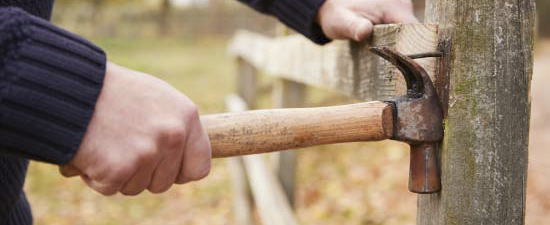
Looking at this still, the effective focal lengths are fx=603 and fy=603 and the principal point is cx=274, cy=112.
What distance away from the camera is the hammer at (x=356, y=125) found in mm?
1037

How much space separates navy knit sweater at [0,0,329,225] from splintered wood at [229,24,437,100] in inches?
21.7

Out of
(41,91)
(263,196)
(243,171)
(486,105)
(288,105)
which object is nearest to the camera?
(41,91)

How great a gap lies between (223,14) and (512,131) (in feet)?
79.9

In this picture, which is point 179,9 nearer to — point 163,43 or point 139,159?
point 163,43

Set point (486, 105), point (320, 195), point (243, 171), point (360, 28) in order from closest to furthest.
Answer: point (486, 105) → point (360, 28) → point (243, 171) → point (320, 195)

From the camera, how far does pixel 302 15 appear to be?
146 cm

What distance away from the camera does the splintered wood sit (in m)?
1.08

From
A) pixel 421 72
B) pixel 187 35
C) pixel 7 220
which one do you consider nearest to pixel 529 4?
pixel 421 72

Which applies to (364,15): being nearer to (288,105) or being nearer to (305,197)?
(288,105)

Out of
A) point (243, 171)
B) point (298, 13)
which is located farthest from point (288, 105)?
point (298, 13)

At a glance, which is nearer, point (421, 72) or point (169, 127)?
point (169, 127)

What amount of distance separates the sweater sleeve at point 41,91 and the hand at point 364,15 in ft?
2.19

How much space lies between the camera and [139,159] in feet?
2.67

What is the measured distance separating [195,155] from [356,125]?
32 centimetres
